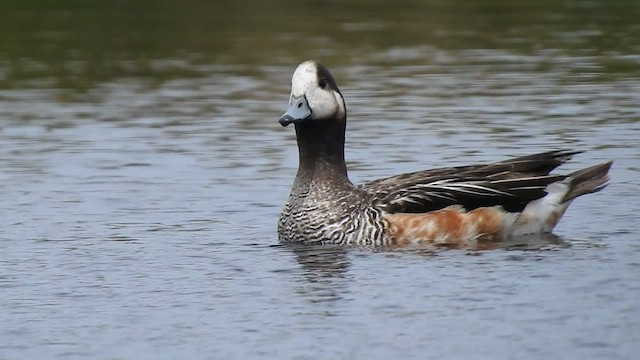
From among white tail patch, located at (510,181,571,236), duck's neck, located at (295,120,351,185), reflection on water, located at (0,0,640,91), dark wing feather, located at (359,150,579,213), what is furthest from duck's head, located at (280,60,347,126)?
reflection on water, located at (0,0,640,91)

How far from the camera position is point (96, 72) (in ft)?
78.3

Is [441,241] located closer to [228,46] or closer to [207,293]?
[207,293]

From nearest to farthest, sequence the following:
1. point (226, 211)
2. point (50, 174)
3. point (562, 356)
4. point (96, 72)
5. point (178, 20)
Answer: point (562, 356), point (226, 211), point (50, 174), point (96, 72), point (178, 20)

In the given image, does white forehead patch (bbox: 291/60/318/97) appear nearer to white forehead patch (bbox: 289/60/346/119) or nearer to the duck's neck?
white forehead patch (bbox: 289/60/346/119)

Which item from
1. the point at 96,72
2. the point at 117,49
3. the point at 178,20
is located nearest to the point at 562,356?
the point at 96,72

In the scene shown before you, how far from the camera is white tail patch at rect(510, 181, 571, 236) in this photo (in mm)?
13359

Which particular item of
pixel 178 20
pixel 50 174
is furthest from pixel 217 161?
pixel 178 20

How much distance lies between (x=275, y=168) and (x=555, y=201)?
4037 mm

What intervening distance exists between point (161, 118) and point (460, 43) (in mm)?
6098

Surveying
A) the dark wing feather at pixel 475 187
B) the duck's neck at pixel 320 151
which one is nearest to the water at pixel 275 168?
the dark wing feather at pixel 475 187

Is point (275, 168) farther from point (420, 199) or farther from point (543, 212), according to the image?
point (543, 212)

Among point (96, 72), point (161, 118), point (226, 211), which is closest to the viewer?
point (226, 211)

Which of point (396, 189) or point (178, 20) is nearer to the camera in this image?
point (396, 189)

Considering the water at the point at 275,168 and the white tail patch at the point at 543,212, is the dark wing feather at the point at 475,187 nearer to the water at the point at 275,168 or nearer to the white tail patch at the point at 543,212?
the white tail patch at the point at 543,212
